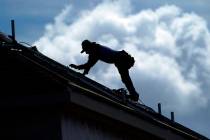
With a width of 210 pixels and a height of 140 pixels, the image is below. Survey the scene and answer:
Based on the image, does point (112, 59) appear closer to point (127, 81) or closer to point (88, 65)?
point (88, 65)

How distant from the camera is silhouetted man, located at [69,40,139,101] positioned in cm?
1575

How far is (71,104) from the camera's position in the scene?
429 inches

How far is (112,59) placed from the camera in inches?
637

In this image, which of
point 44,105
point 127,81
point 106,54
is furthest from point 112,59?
point 44,105

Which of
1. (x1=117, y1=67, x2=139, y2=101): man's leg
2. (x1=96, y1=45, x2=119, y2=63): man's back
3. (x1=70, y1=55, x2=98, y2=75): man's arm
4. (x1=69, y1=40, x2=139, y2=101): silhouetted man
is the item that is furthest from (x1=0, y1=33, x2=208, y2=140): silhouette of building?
(x1=117, y1=67, x2=139, y2=101): man's leg

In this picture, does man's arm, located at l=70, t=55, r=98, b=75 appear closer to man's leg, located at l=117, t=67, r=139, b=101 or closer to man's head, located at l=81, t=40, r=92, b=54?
man's head, located at l=81, t=40, r=92, b=54

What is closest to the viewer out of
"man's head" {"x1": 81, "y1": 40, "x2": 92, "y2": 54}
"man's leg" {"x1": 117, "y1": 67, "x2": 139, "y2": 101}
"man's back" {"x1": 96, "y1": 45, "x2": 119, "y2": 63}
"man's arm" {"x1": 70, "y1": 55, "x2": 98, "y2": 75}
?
"man's arm" {"x1": 70, "y1": 55, "x2": 98, "y2": 75}

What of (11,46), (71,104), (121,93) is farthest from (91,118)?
(121,93)

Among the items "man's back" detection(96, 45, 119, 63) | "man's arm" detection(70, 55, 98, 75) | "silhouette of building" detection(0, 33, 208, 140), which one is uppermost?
"man's back" detection(96, 45, 119, 63)

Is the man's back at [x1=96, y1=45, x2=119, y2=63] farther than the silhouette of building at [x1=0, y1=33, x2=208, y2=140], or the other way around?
the man's back at [x1=96, y1=45, x2=119, y2=63]

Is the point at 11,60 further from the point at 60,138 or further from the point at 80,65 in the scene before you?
the point at 80,65

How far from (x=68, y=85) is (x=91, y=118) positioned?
45.4 inches

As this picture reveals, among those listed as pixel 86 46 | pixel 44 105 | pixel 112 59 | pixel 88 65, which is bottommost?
pixel 44 105

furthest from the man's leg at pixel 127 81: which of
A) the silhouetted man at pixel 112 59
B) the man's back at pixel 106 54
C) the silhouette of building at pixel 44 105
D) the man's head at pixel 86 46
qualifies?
the silhouette of building at pixel 44 105
